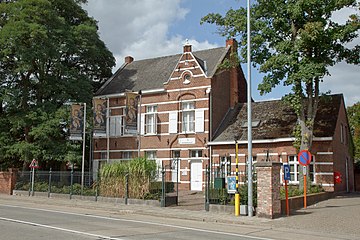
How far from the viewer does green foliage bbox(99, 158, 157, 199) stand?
22.3 meters

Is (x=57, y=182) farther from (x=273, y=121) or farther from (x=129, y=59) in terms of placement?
(x=129, y=59)

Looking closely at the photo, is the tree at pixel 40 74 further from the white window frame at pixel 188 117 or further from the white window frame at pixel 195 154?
the white window frame at pixel 195 154

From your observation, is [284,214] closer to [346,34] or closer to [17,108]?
[346,34]

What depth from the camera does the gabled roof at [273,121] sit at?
1113 inches

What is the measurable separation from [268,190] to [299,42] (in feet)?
34.2

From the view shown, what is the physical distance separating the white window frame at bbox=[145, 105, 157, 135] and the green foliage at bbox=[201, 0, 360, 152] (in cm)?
1099

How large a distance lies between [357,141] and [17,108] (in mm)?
38562

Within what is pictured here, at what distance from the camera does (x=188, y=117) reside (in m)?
33.0

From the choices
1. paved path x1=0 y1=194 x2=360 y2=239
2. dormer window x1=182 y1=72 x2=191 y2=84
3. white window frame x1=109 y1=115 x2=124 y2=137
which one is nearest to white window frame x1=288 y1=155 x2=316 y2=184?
paved path x1=0 y1=194 x2=360 y2=239

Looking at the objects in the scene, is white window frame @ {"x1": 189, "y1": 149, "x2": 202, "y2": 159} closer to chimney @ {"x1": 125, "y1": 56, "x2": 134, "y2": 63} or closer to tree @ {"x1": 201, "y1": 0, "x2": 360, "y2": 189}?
tree @ {"x1": 201, "y1": 0, "x2": 360, "y2": 189}

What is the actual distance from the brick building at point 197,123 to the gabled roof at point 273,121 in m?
0.08

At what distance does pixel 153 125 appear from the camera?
34625mm

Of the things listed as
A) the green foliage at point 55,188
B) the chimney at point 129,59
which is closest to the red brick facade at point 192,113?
the green foliage at point 55,188

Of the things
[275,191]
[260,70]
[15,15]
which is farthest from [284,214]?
[15,15]
